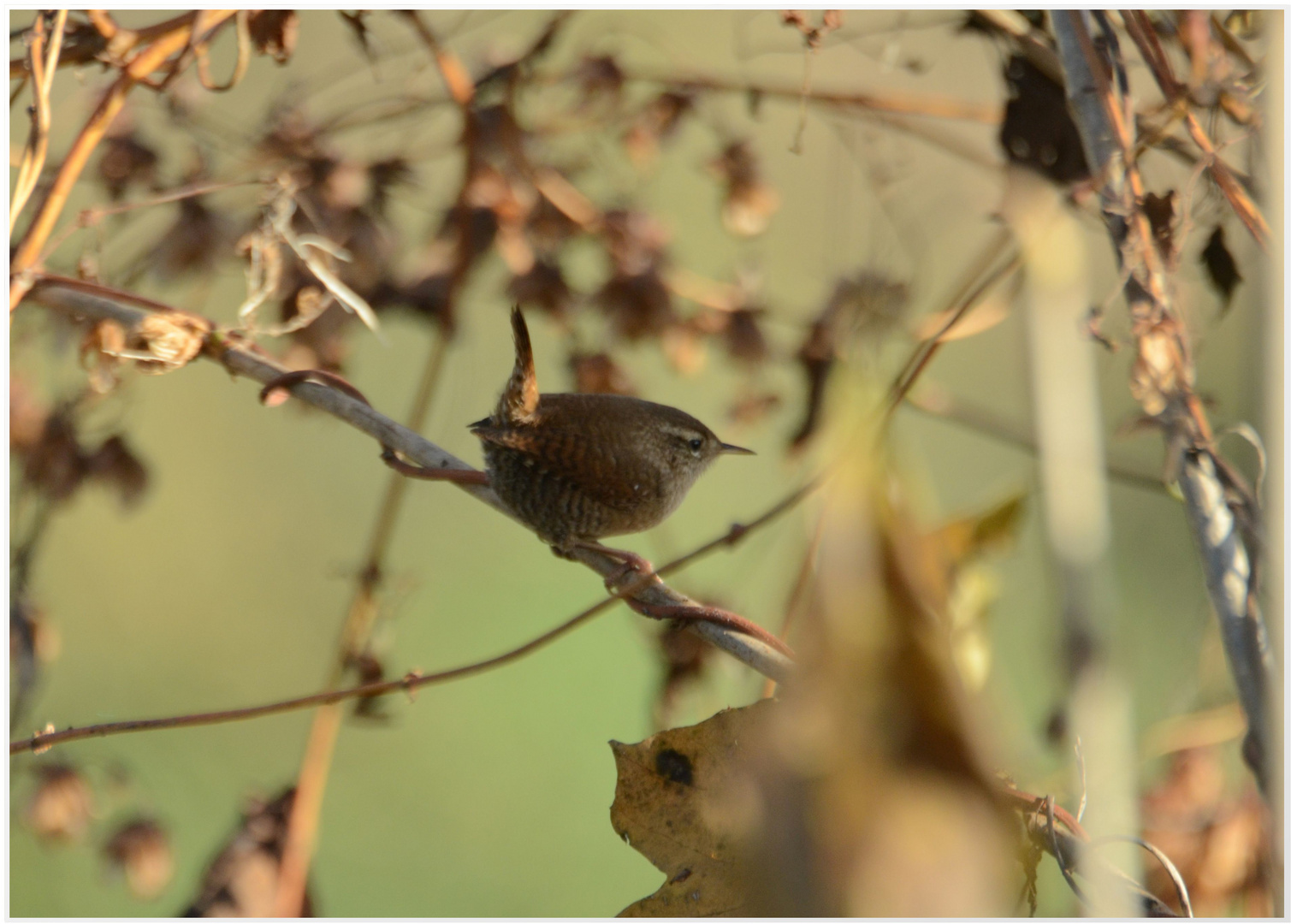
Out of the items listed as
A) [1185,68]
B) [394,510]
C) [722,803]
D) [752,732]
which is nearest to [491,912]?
[394,510]

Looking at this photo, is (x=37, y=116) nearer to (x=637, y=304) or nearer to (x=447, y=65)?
(x=447, y=65)

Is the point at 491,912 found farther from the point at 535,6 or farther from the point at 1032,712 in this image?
the point at 535,6

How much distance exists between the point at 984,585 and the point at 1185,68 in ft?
2.67

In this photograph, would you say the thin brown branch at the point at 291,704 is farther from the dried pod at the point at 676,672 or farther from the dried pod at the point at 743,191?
the dried pod at the point at 743,191

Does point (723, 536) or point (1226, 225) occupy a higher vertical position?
point (1226, 225)

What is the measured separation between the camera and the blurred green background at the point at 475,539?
171 centimetres

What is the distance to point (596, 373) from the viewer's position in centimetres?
199

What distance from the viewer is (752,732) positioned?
0.84 metres

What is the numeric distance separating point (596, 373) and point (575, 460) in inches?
19.7

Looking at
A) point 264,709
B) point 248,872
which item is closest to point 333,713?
point 248,872

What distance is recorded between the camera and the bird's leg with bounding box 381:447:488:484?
130cm

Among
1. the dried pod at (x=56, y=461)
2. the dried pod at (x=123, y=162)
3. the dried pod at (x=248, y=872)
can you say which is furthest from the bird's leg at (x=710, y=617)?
the dried pod at (x=123, y=162)

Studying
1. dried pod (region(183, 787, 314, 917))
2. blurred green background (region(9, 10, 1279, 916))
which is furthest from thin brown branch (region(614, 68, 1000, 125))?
dried pod (region(183, 787, 314, 917))

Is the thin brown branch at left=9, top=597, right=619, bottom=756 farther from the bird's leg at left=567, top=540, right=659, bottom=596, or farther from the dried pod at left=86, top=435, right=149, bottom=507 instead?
the dried pod at left=86, top=435, right=149, bottom=507
